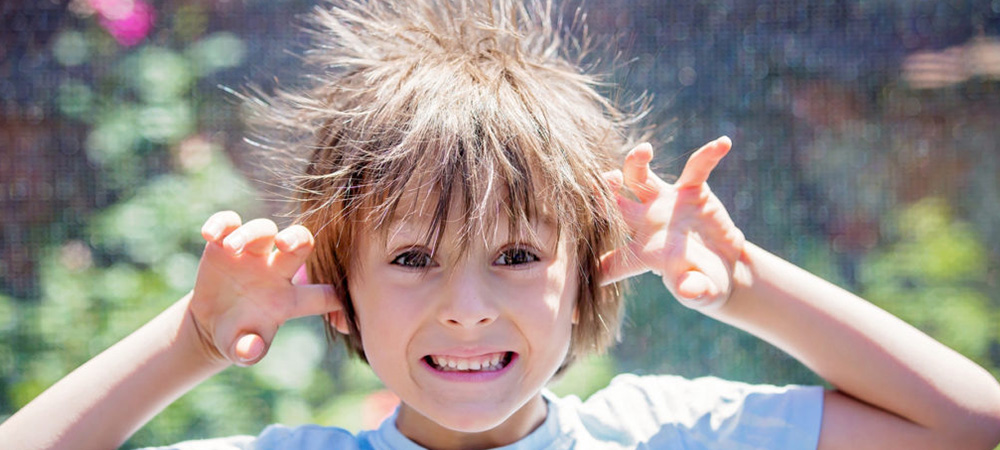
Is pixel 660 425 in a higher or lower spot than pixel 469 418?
lower

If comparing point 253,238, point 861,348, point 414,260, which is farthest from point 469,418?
point 861,348

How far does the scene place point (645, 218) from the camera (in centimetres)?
88

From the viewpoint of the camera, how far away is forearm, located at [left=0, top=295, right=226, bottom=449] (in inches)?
34.2

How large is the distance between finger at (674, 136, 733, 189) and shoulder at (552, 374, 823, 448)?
23 cm

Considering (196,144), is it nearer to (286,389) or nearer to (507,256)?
(286,389)

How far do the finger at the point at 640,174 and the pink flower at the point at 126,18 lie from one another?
888 mm

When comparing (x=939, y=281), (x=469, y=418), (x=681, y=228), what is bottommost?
(x=939, y=281)

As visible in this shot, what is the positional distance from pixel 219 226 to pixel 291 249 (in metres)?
0.07

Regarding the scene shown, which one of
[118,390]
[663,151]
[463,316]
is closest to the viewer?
[463,316]

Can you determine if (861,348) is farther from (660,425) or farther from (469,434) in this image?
(469,434)

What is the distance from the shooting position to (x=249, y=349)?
0.84 metres

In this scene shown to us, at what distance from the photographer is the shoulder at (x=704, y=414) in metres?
0.90

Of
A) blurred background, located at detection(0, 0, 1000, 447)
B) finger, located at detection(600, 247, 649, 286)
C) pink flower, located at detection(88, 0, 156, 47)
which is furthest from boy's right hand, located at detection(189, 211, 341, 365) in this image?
pink flower, located at detection(88, 0, 156, 47)

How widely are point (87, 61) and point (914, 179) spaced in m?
1.28
